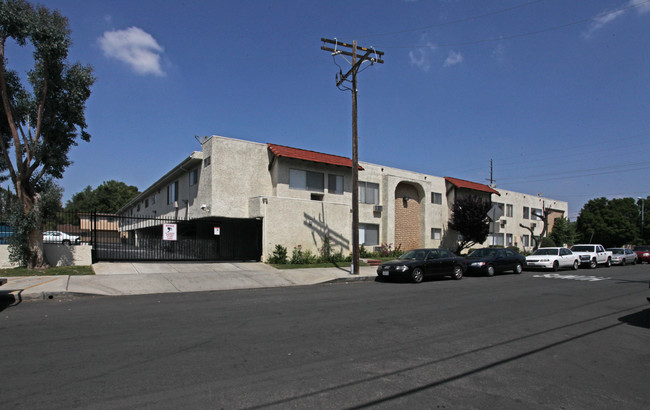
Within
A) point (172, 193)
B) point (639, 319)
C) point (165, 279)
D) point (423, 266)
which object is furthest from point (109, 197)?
point (639, 319)

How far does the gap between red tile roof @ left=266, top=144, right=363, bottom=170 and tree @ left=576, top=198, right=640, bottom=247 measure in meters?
45.8

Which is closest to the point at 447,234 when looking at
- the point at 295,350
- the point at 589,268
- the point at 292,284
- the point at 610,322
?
the point at 589,268

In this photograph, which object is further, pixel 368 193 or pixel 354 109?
pixel 368 193

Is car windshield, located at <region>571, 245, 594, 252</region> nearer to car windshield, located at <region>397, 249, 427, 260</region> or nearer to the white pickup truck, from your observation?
the white pickup truck

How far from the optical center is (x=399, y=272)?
1577 cm

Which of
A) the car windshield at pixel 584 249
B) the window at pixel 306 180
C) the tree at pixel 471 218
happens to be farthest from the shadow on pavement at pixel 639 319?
the tree at pixel 471 218

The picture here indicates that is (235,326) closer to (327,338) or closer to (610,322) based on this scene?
(327,338)

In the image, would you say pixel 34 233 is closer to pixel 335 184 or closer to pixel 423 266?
pixel 423 266

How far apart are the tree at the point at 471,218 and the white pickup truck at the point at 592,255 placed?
6.38 metres

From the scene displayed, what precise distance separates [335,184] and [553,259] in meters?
12.9

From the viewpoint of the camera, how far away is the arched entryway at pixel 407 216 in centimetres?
2952

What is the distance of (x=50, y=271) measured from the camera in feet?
47.4

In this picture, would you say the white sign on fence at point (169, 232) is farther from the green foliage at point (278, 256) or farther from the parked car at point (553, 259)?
the parked car at point (553, 259)

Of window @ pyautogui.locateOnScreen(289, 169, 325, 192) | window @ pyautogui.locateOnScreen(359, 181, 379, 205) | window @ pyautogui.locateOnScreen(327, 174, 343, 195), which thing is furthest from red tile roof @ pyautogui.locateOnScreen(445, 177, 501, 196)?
window @ pyautogui.locateOnScreen(289, 169, 325, 192)
